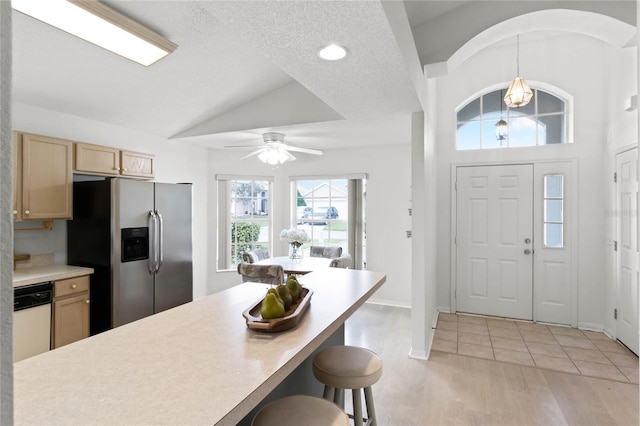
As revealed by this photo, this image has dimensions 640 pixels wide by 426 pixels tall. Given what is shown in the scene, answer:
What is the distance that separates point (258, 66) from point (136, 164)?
6.05 feet

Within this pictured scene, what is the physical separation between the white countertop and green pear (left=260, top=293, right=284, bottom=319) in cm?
237

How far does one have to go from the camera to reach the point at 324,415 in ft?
3.99

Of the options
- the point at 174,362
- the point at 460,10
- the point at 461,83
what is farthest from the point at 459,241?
the point at 174,362

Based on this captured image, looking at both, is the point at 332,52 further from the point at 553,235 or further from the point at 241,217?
the point at 241,217

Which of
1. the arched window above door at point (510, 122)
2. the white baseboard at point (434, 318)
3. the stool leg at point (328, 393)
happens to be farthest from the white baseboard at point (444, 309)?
the stool leg at point (328, 393)

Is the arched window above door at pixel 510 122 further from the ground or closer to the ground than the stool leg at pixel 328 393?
further from the ground

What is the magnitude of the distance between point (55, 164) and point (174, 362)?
297cm

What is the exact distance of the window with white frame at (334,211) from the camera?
213 inches

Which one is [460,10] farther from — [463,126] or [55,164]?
[55,164]

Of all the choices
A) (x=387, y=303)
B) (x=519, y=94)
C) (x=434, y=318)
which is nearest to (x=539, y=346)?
(x=434, y=318)

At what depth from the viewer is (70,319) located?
2975 mm

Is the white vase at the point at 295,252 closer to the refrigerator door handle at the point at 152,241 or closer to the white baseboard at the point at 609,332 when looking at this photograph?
the refrigerator door handle at the point at 152,241

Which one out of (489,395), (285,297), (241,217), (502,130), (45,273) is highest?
(502,130)

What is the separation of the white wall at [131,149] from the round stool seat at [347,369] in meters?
3.10
